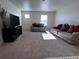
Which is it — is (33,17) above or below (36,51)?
above

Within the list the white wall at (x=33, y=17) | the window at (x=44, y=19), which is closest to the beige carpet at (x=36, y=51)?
the white wall at (x=33, y=17)

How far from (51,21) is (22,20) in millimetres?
3687

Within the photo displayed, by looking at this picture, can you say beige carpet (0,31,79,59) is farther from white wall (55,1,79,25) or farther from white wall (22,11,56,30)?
white wall (22,11,56,30)

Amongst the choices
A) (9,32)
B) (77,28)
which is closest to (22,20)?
(9,32)

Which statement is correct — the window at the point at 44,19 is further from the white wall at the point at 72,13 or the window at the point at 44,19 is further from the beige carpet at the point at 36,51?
the beige carpet at the point at 36,51

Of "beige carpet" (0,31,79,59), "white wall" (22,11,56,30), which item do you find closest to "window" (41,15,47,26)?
"white wall" (22,11,56,30)

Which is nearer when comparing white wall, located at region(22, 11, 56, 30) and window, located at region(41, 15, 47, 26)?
white wall, located at region(22, 11, 56, 30)

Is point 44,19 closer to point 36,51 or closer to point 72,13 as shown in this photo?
point 72,13

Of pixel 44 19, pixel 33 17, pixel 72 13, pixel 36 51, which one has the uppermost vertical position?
pixel 72 13

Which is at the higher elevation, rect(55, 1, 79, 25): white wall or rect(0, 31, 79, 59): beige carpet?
rect(55, 1, 79, 25): white wall

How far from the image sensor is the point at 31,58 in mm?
2318

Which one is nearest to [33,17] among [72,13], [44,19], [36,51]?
[44,19]

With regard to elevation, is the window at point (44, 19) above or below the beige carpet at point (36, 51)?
above

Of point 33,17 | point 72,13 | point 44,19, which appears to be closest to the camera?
point 72,13
